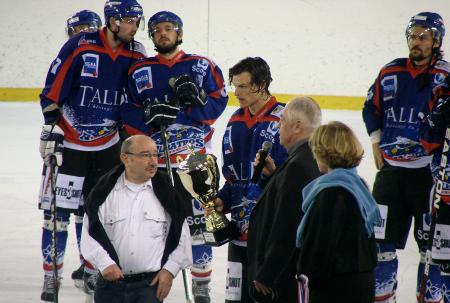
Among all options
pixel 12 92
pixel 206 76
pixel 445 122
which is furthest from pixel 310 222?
pixel 12 92

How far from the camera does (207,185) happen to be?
3898 mm

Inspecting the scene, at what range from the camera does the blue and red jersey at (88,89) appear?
17.1ft

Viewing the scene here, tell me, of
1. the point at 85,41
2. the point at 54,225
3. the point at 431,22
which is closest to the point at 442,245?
the point at 431,22

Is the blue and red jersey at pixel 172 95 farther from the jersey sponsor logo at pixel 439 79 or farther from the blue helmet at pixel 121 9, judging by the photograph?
the jersey sponsor logo at pixel 439 79

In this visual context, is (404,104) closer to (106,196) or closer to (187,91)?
(187,91)

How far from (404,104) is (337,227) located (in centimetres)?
208

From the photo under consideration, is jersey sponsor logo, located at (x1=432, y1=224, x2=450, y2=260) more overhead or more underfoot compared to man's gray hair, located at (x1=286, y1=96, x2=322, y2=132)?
more underfoot

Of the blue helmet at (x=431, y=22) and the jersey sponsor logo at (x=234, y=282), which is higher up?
the blue helmet at (x=431, y=22)

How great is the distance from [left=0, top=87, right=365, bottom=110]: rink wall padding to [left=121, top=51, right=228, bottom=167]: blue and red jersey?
839cm

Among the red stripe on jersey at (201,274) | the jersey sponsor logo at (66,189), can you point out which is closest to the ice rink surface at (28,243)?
the red stripe on jersey at (201,274)

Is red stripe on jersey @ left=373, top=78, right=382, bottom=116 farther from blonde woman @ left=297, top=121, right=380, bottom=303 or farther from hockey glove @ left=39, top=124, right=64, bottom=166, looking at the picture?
blonde woman @ left=297, top=121, right=380, bottom=303

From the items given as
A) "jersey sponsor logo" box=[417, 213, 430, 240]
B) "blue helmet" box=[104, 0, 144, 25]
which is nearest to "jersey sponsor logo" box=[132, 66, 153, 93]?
"blue helmet" box=[104, 0, 144, 25]

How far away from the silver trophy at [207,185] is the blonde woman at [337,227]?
0.91m

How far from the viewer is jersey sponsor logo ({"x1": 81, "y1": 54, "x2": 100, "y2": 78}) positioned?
519 cm
